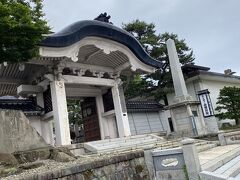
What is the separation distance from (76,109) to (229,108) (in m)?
15.9

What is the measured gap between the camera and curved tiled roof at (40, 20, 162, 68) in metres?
11.9

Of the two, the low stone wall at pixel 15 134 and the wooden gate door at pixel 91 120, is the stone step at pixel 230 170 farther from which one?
the wooden gate door at pixel 91 120

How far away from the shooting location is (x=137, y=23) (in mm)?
27625

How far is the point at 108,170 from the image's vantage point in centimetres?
698

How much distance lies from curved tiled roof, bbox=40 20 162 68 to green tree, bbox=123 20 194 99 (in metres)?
9.77

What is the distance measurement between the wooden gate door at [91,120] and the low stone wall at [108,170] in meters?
8.67

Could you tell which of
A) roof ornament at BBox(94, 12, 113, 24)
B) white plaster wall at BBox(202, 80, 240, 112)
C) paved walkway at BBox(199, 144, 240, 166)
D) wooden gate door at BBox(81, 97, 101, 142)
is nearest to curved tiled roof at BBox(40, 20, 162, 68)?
roof ornament at BBox(94, 12, 113, 24)

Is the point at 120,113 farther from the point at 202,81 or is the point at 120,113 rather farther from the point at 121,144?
the point at 202,81

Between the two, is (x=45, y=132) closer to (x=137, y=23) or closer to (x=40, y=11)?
(x=40, y=11)

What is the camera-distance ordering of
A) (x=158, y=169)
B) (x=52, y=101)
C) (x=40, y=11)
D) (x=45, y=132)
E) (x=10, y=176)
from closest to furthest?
(x=10, y=176) → (x=158, y=169) → (x=40, y=11) → (x=52, y=101) → (x=45, y=132)

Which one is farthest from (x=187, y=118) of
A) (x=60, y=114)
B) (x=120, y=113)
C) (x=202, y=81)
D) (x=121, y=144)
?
(x=202, y=81)

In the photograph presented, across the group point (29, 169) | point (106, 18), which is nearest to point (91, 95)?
point (106, 18)

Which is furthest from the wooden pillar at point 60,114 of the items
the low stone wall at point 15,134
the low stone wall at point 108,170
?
the low stone wall at point 108,170

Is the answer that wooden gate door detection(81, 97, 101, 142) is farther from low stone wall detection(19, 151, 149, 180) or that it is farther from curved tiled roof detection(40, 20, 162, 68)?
low stone wall detection(19, 151, 149, 180)
